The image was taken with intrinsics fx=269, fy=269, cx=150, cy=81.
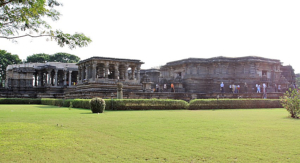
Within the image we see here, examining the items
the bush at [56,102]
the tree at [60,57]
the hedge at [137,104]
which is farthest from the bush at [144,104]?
the tree at [60,57]

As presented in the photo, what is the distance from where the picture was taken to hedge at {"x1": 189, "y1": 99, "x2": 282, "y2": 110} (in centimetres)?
2286

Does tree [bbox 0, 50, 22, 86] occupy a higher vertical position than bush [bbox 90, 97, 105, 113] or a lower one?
higher

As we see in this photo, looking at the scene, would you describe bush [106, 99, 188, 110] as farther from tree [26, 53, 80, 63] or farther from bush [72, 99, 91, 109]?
tree [26, 53, 80, 63]

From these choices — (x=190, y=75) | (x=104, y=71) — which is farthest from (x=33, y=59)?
(x=190, y=75)

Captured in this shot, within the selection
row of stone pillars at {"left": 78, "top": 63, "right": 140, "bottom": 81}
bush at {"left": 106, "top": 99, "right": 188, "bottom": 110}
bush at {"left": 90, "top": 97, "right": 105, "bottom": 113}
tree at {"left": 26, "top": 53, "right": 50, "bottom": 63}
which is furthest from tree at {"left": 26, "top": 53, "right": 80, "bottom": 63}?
bush at {"left": 90, "top": 97, "right": 105, "bottom": 113}

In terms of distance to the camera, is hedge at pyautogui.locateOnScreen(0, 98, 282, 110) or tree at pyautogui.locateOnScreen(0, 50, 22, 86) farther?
tree at pyautogui.locateOnScreen(0, 50, 22, 86)

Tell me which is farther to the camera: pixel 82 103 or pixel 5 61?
pixel 5 61

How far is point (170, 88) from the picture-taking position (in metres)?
36.8

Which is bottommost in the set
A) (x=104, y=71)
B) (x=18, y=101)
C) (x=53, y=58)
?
(x=18, y=101)

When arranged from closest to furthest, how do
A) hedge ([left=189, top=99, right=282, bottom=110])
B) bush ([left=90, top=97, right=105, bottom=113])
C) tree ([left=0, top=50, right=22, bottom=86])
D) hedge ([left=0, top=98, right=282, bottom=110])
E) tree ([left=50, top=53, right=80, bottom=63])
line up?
bush ([left=90, top=97, right=105, bottom=113]) → hedge ([left=0, top=98, right=282, bottom=110]) → hedge ([left=189, top=99, right=282, bottom=110]) → tree ([left=0, top=50, right=22, bottom=86]) → tree ([left=50, top=53, right=80, bottom=63])

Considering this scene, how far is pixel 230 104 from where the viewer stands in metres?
24.0

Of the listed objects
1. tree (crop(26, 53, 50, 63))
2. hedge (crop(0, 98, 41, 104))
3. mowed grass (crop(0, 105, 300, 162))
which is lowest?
mowed grass (crop(0, 105, 300, 162))

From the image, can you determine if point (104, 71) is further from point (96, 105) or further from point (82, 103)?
point (96, 105)

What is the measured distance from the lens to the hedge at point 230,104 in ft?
75.0
